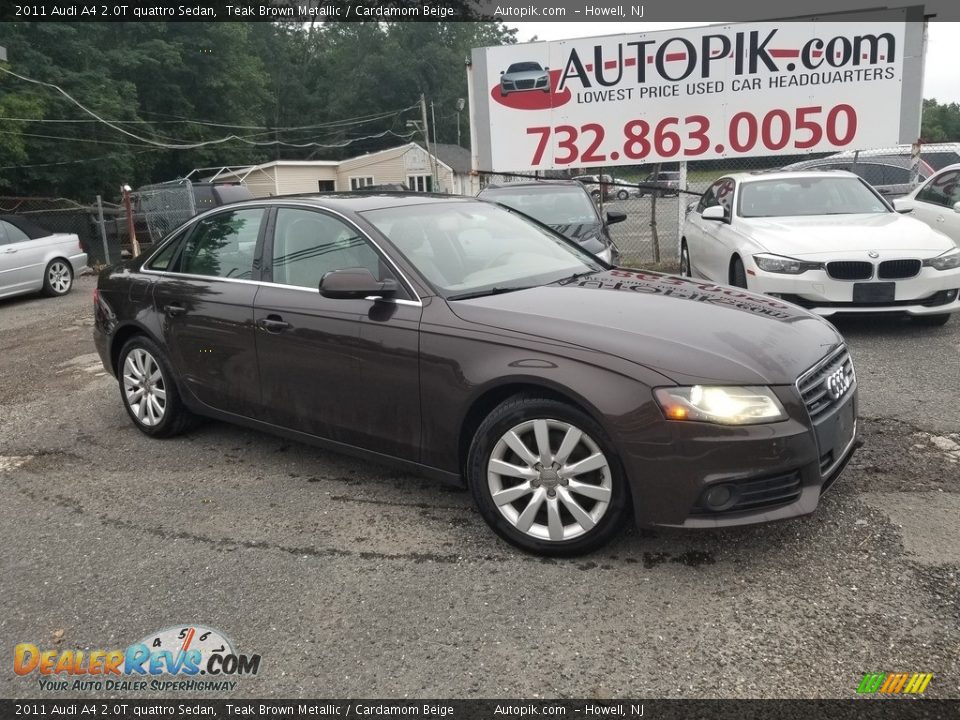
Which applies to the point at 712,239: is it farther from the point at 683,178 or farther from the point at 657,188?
the point at 683,178

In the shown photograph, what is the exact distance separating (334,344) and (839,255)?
474 cm

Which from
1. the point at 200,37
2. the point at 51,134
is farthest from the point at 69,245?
the point at 200,37

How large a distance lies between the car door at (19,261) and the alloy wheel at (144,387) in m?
7.86

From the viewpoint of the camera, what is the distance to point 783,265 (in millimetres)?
6754

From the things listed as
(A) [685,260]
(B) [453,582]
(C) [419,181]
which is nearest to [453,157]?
(C) [419,181]

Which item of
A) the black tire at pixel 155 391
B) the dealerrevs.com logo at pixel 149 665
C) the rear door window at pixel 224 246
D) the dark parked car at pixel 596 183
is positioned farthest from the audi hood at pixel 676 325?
the dark parked car at pixel 596 183

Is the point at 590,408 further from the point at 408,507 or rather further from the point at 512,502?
the point at 408,507

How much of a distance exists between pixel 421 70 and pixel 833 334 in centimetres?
7399

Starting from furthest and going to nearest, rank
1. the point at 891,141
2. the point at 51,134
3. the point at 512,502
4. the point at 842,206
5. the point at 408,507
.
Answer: the point at 51,134 → the point at 891,141 → the point at 842,206 → the point at 408,507 → the point at 512,502

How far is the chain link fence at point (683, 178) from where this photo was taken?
39.1 ft

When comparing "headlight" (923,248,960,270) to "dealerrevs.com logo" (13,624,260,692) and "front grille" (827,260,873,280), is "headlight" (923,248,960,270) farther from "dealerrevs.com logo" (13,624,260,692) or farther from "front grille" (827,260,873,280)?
"dealerrevs.com logo" (13,624,260,692)

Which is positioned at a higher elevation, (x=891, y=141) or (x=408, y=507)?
(x=891, y=141)

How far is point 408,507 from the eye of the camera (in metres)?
3.92

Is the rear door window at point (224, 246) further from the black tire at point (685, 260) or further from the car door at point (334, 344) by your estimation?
the black tire at point (685, 260)
